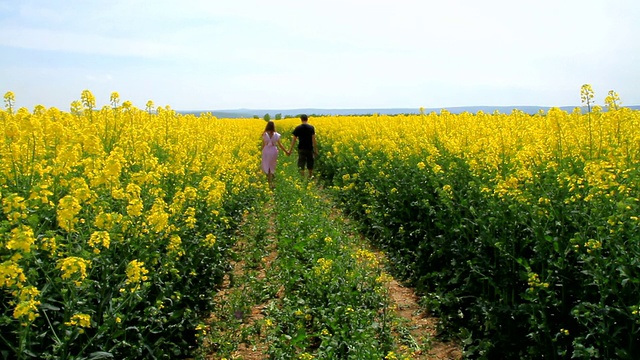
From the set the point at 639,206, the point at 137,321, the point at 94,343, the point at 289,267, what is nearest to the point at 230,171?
the point at 289,267

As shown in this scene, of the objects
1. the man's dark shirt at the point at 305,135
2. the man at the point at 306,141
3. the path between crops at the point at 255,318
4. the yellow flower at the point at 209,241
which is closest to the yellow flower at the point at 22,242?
the path between crops at the point at 255,318

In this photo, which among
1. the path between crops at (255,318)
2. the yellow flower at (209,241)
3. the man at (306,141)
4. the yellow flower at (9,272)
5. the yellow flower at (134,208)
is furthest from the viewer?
the man at (306,141)

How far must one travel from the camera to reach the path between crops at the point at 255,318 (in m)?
5.34

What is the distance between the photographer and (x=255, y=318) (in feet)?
20.3

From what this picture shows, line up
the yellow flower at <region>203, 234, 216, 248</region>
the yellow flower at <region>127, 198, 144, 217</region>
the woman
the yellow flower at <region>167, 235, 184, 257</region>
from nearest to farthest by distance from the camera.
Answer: the yellow flower at <region>127, 198, 144, 217</region> < the yellow flower at <region>167, 235, 184, 257</region> < the yellow flower at <region>203, 234, 216, 248</region> < the woman

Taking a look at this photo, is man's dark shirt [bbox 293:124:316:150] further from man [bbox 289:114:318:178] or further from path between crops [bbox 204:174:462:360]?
path between crops [bbox 204:174:462:360]

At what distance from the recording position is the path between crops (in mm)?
5336

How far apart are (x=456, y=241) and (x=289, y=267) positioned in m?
2.07

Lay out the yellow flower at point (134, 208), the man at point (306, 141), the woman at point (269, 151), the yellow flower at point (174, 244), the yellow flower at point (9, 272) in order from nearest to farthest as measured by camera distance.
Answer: the yellow flower at point (9, 272)
the yellow flower at point (134, 208)
the yellow flower at point (174, 244)
the woman at point (269, 151)
the man at point (306, 141)

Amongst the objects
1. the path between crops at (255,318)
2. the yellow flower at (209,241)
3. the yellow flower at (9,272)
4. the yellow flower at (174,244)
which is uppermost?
the yellow flower at (9,272)

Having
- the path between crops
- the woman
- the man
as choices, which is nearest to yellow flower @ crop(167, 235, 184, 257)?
the path between crops

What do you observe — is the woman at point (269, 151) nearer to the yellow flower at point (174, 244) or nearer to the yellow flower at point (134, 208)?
the yellow flower at point (174, 244)

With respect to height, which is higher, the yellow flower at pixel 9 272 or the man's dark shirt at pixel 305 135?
the man's dark shirt at pixel 305 135

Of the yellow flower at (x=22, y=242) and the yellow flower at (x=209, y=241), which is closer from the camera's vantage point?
the yellow flower at (x=22, y=242)
